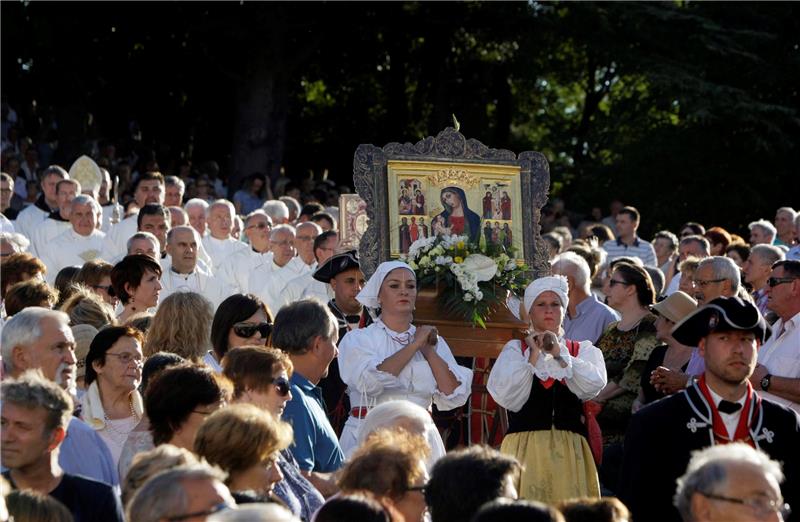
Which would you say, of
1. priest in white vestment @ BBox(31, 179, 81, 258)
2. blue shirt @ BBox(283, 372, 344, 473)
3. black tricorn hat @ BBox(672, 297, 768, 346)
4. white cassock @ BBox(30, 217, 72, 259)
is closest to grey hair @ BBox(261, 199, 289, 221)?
priest in white vestment @ BBox(31, 179, 81, 258)

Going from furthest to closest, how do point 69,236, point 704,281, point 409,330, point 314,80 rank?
1. point 314,80
2. point 69,236
3. point 704,281
4. point 409,330

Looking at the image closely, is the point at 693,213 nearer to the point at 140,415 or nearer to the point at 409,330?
the point at 409,330

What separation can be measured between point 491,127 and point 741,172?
712 cm

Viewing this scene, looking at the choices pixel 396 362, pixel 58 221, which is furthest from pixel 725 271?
pixel 58 221

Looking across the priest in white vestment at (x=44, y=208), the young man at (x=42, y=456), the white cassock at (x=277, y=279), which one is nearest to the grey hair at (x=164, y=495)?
the young man at (x=42, y=456)

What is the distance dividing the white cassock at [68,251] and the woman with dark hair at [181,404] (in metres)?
7.61

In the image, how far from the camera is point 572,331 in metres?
10.9

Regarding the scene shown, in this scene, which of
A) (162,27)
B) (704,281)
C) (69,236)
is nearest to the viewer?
(704,281)

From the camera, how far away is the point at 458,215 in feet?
32.5

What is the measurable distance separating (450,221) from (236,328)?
2.32 meters

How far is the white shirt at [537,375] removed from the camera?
8.16 meters

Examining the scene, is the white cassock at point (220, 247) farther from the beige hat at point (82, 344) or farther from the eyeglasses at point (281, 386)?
the eyeglasses at point (281, 386)

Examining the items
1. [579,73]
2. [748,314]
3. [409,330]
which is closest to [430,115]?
[579,73]

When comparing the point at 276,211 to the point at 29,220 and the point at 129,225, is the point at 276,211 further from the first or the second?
the point at 29,220
